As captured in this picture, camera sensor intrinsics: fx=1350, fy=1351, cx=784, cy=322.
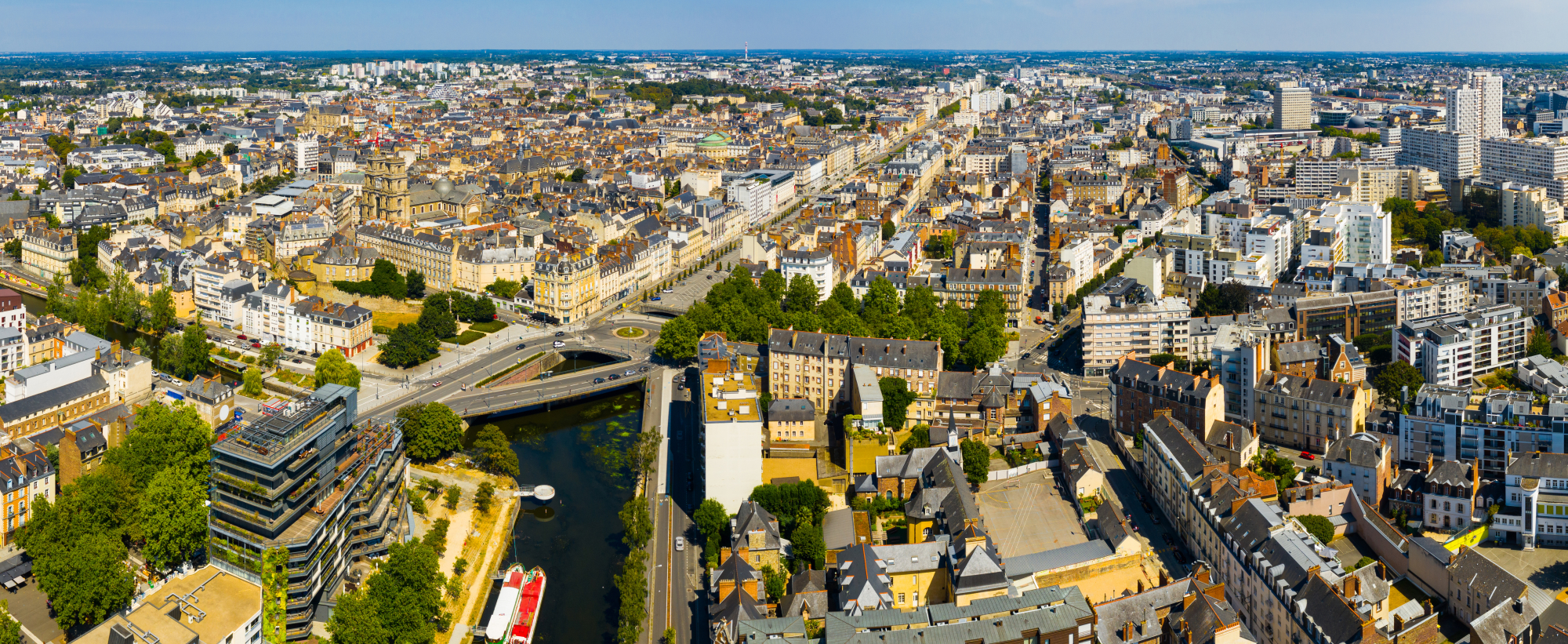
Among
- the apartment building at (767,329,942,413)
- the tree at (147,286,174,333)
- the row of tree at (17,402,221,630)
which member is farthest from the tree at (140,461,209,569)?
the tree at (147,286,174,333)

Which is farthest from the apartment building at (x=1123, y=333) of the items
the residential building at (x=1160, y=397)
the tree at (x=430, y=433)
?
the tree at (x=430, y=433)

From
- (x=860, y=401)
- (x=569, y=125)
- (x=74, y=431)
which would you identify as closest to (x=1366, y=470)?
(x=860, y=401)

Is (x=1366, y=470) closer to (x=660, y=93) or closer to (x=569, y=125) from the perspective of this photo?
(x=569, y=125)

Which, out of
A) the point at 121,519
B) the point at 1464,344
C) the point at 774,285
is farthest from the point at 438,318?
the point at 1464,344

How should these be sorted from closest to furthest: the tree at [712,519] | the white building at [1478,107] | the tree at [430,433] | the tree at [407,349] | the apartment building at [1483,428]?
the tree at [712,519], the apartment building at [1483,428], the tree at [430,433], the tree at [407,349], the white building at [1478,107]

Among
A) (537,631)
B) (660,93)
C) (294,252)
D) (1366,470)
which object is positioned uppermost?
(660,93)

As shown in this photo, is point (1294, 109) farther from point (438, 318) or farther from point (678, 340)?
point (438, 318)

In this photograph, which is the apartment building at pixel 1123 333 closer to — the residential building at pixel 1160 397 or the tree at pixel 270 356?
the residential building at pixel 1160 397
